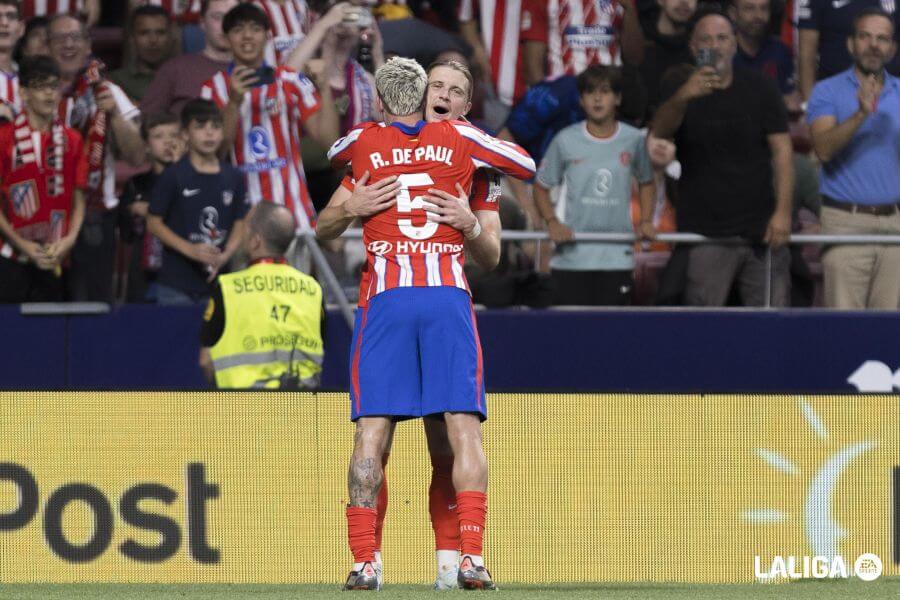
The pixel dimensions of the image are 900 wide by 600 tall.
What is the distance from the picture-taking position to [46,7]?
1217cm

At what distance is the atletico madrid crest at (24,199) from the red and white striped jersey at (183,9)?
2.26 meters

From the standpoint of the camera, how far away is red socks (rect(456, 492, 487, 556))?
6117mm

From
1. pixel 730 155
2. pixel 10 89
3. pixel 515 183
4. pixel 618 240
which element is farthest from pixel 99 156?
pixel 730 155

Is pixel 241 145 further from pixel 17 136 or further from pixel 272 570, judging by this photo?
pixel 272 570

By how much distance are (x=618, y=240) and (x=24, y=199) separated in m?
3.61

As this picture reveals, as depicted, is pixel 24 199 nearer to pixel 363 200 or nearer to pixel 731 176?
pixel 731 176

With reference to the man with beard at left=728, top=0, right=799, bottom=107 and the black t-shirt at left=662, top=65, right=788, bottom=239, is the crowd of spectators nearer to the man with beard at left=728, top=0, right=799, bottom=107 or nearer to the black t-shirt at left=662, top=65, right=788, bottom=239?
the black t-shirt at left=662, top=65, right=788, bottom=239

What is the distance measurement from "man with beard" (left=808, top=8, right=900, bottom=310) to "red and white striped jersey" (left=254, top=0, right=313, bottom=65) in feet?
11.3

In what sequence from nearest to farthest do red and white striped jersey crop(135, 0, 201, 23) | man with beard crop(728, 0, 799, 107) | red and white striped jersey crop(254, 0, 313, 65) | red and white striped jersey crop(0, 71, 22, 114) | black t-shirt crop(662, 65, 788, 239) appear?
black t-shirt crop(662, 65, 788, 239) < red and white striped jersey crop(0, 71, 22, 114) < red and white striped jersey crop(254, 0, 313, 65) < man with beard crop(728, 0, 799, 107) < red and white striped jersey crop(135, 0, 201, 23)

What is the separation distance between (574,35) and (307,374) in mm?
3667

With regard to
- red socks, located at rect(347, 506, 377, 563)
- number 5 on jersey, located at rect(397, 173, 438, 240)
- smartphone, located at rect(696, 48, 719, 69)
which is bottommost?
red socks, located at rect(347, 506, 377, 563)

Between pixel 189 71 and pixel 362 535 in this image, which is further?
pixel 189 71

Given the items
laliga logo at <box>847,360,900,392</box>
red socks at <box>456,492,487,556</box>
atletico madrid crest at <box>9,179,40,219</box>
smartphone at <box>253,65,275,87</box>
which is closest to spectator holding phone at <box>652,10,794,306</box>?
laliga logo at <box>847,360,900,392</box>

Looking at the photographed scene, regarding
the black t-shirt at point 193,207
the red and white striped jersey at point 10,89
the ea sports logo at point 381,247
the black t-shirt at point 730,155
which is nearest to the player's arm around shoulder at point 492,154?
the ea sports logo at point 381,247
